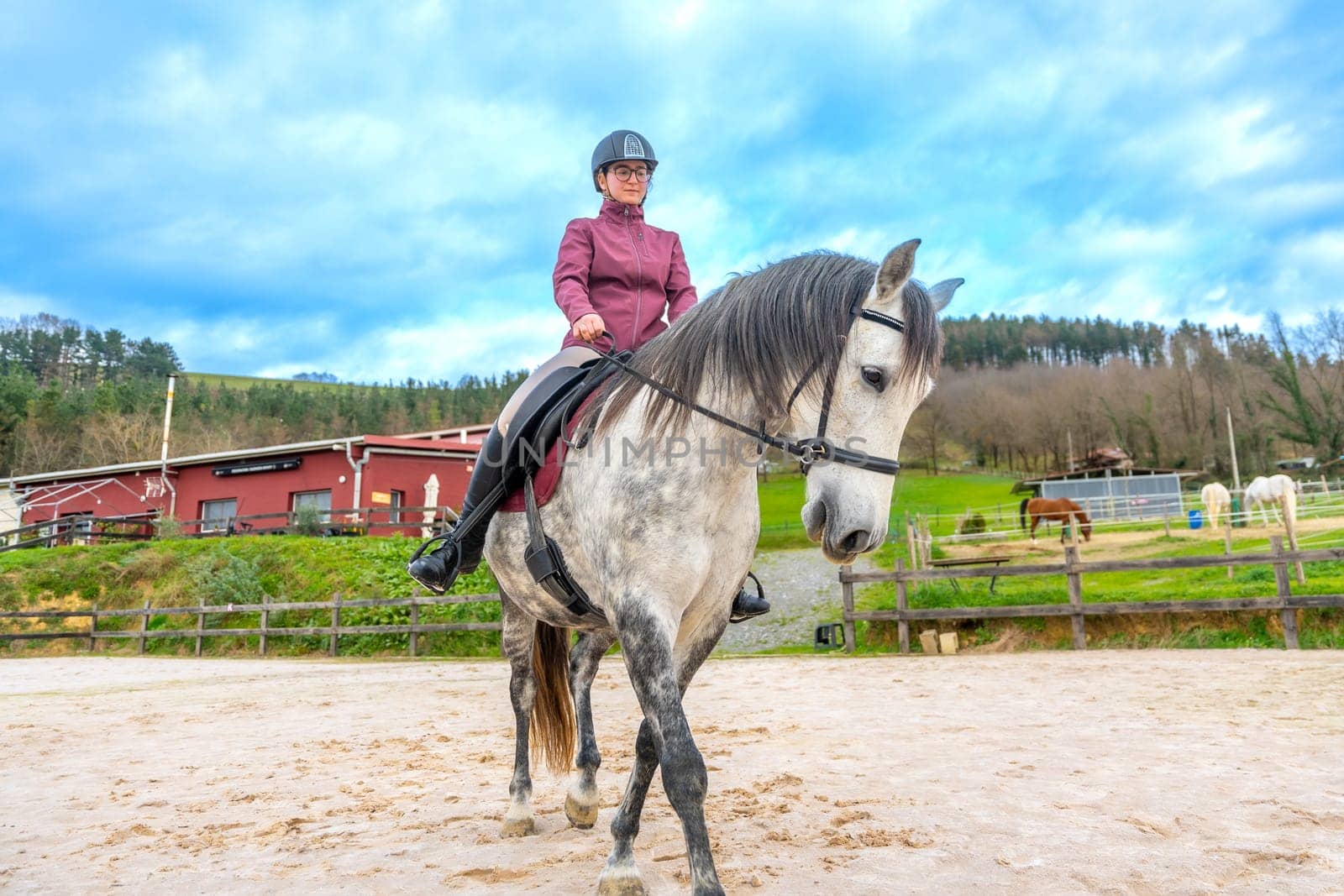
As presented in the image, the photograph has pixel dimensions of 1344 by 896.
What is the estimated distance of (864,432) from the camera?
2527 millimetres

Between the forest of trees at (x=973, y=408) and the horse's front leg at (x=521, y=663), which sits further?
the forest of trees at (x=973, y=408)

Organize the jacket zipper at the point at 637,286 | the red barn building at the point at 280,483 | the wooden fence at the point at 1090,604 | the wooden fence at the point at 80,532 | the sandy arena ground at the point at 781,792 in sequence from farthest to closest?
the red barn building at the point at 280,483
the wooden fence at the point at 80,532
the wooden fence at the point at 1090,604
the jacket zipper at the point at 637,286
the sandy arena ground at the point at 781,792

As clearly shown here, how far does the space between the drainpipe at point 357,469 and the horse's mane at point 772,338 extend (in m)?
26.0

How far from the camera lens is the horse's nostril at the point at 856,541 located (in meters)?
2.42

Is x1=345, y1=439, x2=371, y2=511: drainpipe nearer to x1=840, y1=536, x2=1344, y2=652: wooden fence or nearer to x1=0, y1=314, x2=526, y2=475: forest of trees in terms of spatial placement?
x1=840, y1=536, x2=1344, y2=652: wooden fence

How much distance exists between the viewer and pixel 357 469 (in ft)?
88.7

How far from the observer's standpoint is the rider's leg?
3.75m

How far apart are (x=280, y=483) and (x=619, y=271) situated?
28.6 m

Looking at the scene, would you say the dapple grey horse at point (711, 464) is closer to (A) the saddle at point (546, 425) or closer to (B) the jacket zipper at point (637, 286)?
(A) the saddle at point (546, 425)

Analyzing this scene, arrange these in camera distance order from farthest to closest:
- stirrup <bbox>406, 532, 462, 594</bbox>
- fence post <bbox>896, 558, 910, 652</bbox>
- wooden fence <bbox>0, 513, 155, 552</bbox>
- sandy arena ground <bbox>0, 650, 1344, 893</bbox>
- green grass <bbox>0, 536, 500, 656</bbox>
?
wooden fence <bbox>0, 513, 155, 552</bbox> < green grass <bbox>0, 536, 500, 656</bbox> < fence post <bbox>896, 558, 910, 652</bbox> < stirrup <bbox>406, 532, 462, 594</bbox> < sandy arena ground <bbox>0, 650, 1344, 893</bbox>

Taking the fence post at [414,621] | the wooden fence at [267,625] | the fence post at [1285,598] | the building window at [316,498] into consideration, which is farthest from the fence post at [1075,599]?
the building window at [316,498]

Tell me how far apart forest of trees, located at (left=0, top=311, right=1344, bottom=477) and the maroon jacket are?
28078 mm

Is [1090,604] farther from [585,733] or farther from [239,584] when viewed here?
[239,584]

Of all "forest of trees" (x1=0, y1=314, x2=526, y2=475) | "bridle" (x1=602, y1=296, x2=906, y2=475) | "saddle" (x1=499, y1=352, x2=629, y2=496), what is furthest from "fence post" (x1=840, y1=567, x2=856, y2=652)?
"forest of trees" (x1=0, y1=314, x2=526, y2=475)
